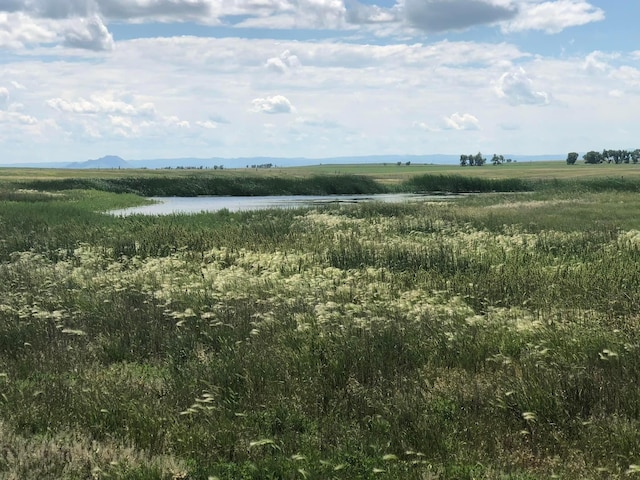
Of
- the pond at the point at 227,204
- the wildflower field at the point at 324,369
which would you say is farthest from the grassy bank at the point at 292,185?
the wildflower field at the point at 324,369

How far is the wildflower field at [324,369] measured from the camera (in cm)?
659

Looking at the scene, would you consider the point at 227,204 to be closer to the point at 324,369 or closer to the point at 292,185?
the point at 292,185

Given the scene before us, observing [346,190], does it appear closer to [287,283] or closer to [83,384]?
A: [287,283]

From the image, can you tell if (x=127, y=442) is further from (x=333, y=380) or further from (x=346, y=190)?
(x=346, y=190)

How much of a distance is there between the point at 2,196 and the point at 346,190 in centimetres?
5422

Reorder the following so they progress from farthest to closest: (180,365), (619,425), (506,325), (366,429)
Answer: (506,325)
(180,365)
(366,429)
(619,425)

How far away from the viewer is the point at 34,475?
6180mm

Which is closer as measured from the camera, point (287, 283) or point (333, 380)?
point (333, 380)

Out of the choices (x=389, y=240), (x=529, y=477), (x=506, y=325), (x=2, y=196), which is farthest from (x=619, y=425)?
(x=2, y=196)

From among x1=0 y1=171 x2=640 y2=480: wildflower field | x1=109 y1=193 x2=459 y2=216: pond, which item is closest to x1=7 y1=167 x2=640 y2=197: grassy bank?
x1=109 y1=193 x2=459 y2=216: pond

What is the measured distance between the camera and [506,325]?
37.2ft

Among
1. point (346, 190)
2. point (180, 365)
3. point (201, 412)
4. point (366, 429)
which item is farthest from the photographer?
point (346, 190)

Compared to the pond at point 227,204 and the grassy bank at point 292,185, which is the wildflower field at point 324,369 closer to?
the pond at point 227,204

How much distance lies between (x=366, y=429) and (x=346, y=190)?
9025cm
